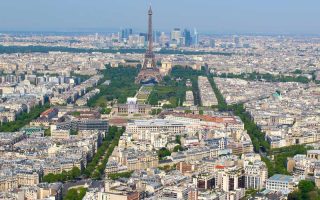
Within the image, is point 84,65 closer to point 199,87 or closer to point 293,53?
point 199,87

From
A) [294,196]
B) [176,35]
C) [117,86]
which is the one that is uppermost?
[176,35]

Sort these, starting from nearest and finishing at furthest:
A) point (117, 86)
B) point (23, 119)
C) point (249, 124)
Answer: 1. point (249, 124)
2. point (23, 119)
3. point (117, 86)

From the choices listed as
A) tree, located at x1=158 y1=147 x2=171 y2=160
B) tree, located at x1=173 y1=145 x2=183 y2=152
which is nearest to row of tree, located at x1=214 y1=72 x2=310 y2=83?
tree, located at x1=173 y1=145 x2=183 y2=152

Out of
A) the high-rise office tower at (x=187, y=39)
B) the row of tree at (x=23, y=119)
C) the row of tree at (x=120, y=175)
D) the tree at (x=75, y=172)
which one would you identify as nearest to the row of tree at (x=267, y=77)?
the row of tree at (x=23, y=119)

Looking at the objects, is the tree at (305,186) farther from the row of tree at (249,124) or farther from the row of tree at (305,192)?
the row of tree at (249,124)

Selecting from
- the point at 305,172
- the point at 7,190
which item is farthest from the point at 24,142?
the point at 305,172

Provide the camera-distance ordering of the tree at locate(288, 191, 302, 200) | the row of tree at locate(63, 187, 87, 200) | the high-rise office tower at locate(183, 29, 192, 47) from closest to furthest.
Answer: the row of tree at locate(63, 187, 87, 200)
the tree at locate(288, 191, 302, 200)
the high-rise office tower at locate(183, 29, 192, 47)

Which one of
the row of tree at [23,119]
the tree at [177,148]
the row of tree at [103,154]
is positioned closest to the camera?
the row of tree at [103,154]

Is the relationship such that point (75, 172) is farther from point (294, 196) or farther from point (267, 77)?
point (267, 77)

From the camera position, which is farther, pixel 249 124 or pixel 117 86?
pixel 117 86

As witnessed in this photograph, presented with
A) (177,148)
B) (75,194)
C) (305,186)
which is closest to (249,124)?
(177,148)

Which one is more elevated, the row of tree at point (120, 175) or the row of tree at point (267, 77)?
the row of tree at point (267, 77)

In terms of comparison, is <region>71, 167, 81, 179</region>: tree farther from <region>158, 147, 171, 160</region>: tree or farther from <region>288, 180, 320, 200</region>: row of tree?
<region>288, 180, 320, 200</region>: row of tree
